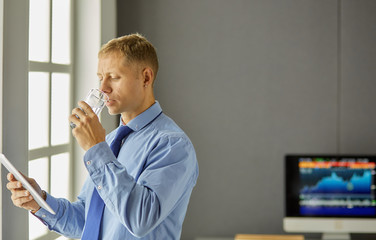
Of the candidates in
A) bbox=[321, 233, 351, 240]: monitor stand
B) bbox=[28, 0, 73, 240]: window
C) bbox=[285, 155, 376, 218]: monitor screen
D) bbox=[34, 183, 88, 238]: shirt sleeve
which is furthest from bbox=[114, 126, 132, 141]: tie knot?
bbox=[321, 233, 351, 240]: monitor stand

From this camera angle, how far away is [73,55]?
3.62m

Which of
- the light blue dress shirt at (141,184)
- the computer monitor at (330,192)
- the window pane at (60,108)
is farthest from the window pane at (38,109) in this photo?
the computer monitor at (330,192)

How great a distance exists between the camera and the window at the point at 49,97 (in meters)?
2.98

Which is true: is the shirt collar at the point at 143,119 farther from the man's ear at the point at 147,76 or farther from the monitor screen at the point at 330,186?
the monitor screen at the point at 330,186

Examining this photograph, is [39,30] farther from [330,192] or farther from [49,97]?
[330,192]

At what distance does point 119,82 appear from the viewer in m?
1.71

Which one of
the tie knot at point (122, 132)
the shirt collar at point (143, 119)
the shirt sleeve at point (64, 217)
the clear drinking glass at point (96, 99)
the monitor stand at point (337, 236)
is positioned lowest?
the monitor stand at point (337, 236)

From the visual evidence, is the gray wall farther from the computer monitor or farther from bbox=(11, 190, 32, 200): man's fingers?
bbox=(11, 190, 32, 200): man's fingers

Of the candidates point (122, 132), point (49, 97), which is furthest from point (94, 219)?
point (49, 97)

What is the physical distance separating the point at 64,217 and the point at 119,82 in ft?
1.55

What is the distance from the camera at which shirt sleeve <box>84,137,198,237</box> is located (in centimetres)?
153

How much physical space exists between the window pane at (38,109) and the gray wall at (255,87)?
1315 millimetres

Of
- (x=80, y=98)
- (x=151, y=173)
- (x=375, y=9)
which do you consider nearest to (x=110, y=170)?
(x=151, y=173)

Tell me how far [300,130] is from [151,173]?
277 centimetres
